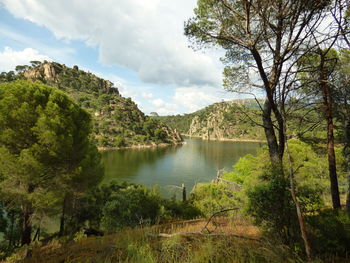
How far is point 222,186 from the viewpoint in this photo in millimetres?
13289

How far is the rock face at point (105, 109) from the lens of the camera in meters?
62.9

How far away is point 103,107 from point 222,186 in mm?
67658

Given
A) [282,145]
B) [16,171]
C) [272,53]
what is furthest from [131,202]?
[272,53]

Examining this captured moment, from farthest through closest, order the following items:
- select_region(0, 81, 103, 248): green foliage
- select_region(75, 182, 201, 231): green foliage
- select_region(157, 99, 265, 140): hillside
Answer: select_region(75, 182, 201, 231): green foliage < select_region(0, 81, 103, 248): green foliage < select_region(157, 99, 265, 140): hillside

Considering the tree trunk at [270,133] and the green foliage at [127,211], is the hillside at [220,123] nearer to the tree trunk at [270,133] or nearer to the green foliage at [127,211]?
the tree trunk at [270,133]

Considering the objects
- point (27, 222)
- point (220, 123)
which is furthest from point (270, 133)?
point (220, 123)

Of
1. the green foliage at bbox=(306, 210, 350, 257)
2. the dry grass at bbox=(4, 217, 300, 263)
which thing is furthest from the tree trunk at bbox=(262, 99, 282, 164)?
the dry grass at bbox=(4, 217, 300, 263)

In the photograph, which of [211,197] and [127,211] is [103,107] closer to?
[211,197]

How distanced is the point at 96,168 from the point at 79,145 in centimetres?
140

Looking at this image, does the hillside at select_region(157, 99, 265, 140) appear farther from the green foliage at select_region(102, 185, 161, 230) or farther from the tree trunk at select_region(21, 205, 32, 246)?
the tree trunk at select_region(21, 205, 32, 246)

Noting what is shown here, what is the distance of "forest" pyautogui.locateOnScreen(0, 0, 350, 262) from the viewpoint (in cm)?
238

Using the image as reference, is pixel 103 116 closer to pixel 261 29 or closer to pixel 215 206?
pixel 215 206

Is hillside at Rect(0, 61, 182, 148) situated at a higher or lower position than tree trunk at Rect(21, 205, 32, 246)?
→ higher

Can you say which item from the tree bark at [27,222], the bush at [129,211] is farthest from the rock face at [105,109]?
the bush at [129,211]
